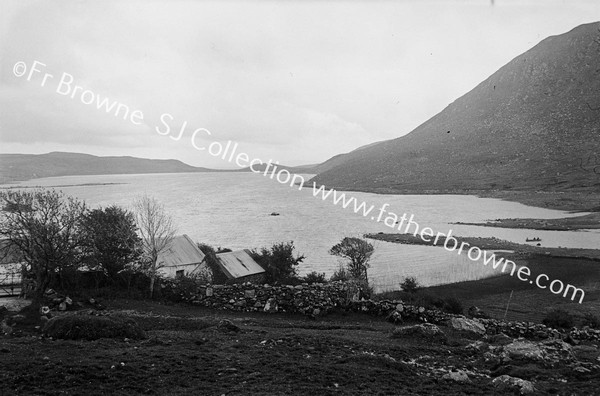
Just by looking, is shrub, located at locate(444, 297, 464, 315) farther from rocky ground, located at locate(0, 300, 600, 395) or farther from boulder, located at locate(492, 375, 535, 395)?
boulder, located at locate(492, 375, 535, 395)

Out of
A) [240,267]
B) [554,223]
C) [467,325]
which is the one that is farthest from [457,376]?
[554,223]

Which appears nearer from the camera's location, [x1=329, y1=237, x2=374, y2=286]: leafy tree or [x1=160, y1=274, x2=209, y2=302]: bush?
[x1=160, y1=274, x2=209, y2=302]: bush

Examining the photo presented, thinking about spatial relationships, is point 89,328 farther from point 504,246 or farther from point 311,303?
point 504,246

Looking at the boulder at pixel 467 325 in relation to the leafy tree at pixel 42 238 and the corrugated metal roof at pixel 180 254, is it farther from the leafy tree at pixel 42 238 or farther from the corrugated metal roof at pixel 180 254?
the leafy tree at pixel 42 238

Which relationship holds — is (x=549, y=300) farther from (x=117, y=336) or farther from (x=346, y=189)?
(x=346, y=189)

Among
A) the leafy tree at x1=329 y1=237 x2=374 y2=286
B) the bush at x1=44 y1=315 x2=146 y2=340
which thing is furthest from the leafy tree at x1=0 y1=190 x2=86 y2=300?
the leafy tree at x1=329 y1=237 x2=374 y2=286

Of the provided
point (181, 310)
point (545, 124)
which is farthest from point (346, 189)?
point (181, 310)

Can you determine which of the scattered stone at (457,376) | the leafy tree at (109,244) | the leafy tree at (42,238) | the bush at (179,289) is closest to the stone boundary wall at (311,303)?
the bush at (179,289)
